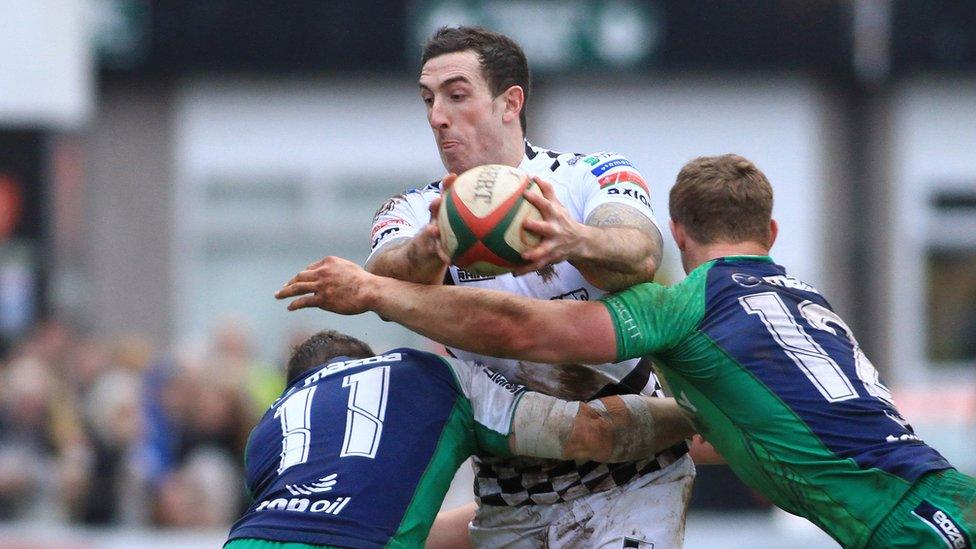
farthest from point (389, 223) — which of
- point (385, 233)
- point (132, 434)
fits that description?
point (132, 434)

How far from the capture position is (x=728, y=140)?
59.0 feet

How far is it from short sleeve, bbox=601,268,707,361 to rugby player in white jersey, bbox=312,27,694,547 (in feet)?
1.14

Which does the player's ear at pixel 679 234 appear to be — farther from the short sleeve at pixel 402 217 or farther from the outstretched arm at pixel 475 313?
the short sleeve at pixel 402 217

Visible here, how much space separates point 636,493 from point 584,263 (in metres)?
1.06

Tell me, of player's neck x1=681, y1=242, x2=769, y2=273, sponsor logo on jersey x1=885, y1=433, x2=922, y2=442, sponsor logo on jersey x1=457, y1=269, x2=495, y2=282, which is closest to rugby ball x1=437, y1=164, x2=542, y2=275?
sponsor logo on jersey x1=457, y1=269, x2=495, y2=282

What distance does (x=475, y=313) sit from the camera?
5312 mm

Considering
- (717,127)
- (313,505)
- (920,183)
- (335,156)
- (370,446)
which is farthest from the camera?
(920,183)

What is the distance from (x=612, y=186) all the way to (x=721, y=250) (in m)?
0.45

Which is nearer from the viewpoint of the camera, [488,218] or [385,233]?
[488,218]

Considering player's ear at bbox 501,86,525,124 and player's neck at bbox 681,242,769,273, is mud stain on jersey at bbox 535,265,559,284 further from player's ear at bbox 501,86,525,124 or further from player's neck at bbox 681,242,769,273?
player's ear at bbox 501,86,525,124

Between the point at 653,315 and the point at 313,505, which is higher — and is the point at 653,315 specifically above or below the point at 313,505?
above

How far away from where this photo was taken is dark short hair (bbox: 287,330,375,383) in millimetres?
5953

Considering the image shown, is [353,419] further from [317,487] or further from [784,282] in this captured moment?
[784,282]

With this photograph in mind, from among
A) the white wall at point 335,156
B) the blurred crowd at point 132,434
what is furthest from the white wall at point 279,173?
the blurred crowd at point 132,434
